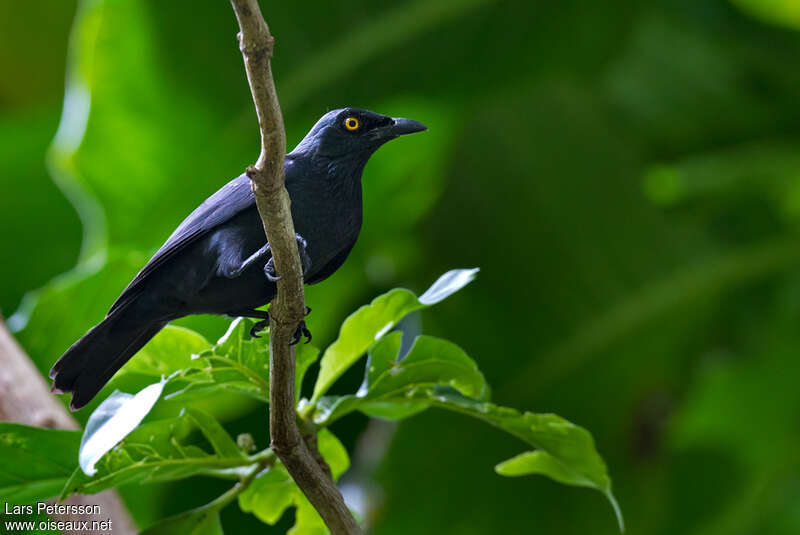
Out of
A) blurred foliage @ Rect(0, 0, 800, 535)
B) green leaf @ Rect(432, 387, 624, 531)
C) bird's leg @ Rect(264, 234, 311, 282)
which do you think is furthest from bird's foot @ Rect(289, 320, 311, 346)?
blurred foliage @ Rect(0, 0, 800, 535)

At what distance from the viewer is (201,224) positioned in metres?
1.25

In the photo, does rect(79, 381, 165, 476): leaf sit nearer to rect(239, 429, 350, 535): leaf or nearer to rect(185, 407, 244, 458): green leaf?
rect(185, 407, 244, 458): green leaf

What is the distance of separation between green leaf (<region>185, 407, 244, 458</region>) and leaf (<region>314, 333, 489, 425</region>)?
5.6 inches

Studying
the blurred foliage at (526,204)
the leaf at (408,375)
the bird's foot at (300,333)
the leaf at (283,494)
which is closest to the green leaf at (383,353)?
the leaf at (408,375)

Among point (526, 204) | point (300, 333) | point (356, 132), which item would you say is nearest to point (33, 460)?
point (300, 333)

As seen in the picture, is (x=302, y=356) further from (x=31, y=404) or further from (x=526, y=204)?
(x=526, y=204)

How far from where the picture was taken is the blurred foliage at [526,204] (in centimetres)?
227

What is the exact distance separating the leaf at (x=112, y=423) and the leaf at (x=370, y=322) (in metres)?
0.31

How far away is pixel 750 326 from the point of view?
379 centimetres

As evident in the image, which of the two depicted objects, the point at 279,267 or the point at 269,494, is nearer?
the point at 279,267

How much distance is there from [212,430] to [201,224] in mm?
323

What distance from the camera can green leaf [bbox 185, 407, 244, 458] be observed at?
1346 millimetres

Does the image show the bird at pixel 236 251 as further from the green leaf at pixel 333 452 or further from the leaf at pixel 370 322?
the green leaf at pixel 333 452

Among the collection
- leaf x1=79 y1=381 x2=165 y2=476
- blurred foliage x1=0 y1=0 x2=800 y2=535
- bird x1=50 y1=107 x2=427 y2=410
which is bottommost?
blurred foliage x1=0 y1=0 x2=800 y2=535
